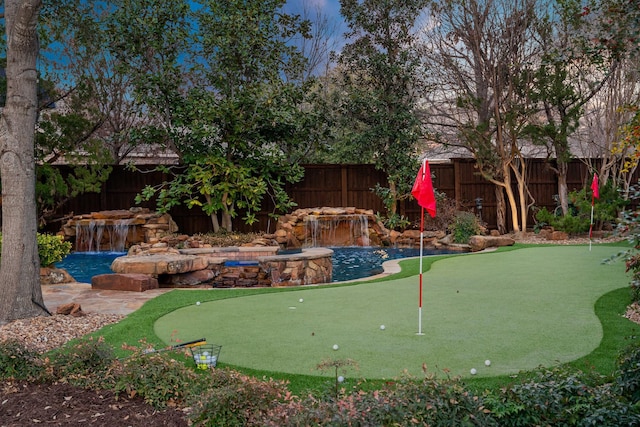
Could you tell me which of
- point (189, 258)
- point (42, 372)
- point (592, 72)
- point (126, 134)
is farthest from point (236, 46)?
point (42, 372)

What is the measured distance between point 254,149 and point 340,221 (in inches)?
113

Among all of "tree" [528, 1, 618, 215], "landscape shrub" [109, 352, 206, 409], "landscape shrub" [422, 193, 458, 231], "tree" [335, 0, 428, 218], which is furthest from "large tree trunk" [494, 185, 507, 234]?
"landscape shrub" [109, 352, 206, 409]

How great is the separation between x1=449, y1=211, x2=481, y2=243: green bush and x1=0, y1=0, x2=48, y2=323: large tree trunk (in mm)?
10476

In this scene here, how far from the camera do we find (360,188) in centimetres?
1625

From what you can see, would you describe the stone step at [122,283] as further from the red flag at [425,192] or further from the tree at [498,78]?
the tree at [498,78]

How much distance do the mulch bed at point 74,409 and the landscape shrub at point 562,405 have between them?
5.12 ft

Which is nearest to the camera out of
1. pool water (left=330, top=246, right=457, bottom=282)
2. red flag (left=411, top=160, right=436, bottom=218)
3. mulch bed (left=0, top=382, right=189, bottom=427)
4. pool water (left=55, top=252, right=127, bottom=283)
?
mulch bed (left=0, top=382, right=189, bottom=427)

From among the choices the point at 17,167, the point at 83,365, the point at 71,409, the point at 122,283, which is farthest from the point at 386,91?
the point at 71,409

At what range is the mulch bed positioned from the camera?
9.81 feet

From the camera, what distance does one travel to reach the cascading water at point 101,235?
14.4m

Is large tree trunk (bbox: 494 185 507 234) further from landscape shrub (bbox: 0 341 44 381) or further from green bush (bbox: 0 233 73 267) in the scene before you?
landscape shrub (bbox: 0 341 44 381)

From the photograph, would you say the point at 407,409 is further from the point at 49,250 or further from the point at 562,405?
the point at 49,250

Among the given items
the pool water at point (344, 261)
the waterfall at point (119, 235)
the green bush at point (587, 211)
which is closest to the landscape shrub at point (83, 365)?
the pool water at point (344, 261)

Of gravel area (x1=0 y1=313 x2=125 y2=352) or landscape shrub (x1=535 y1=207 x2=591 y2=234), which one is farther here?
landscape shrub (x1=535 y1=207 x2=591 y2=234)
